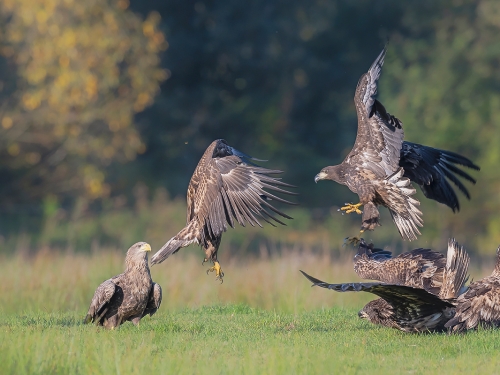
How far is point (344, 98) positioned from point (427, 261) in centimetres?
2756

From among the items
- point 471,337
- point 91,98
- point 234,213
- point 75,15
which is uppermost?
point 75,15

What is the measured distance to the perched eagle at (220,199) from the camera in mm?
10125

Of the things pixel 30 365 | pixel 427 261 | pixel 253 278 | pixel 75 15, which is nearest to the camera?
pixel 30 365

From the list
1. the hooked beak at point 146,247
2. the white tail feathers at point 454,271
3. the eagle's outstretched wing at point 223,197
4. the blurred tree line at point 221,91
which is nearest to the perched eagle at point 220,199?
the eagle's outstretched wing at point 223,197

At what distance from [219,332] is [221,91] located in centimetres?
2481

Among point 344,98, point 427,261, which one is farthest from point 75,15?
point 427,261

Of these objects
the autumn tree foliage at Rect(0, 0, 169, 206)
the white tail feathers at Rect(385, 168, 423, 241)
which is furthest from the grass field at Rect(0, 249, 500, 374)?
the autumn tree foliage at Rect(0, 0, 169, 206)

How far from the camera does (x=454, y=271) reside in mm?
9039

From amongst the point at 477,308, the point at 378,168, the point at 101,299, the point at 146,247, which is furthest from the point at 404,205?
the point at 101,299

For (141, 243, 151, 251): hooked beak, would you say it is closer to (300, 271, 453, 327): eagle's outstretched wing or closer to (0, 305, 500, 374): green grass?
(0, 305, 500, 374): green grass

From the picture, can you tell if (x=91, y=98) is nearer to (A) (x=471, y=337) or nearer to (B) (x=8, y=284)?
(B) (x=8, y=284)

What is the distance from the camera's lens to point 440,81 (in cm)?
3519

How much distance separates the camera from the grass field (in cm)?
730

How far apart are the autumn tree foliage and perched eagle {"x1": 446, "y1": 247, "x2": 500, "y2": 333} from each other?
1882cm
